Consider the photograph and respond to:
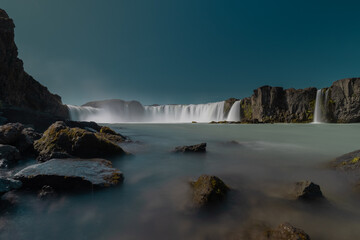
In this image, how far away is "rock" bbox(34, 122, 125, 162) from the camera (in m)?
5.77

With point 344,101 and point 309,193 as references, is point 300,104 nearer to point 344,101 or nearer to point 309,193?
point 344,101

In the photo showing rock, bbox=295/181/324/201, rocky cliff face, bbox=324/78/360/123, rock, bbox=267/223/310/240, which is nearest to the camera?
rock, bbox=267/223/310/240

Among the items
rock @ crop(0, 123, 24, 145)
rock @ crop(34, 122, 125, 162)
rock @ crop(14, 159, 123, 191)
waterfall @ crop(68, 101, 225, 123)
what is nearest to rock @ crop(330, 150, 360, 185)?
rock @ crop(14, 159, 123, 191)

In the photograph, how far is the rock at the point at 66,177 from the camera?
360 cm

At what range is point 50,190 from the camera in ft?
11.3

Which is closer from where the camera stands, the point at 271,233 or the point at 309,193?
the point at 271,233

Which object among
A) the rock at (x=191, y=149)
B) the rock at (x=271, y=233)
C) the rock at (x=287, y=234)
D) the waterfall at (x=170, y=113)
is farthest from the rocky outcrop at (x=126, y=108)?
the rock at (x=287, y=234)

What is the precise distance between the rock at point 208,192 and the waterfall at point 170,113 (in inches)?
2834

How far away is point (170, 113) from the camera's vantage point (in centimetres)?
8550

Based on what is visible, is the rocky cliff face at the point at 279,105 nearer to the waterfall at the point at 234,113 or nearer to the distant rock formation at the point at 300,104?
the distant rock formation at the point at 300,104

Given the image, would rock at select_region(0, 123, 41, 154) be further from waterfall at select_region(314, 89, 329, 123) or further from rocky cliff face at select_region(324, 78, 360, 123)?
waterfall at select_region(314, 89, 329, 123)

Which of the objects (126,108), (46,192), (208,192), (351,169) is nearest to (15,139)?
(46,192)

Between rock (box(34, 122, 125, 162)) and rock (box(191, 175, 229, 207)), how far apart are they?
15.6 ft

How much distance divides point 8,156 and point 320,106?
66.5 meters
